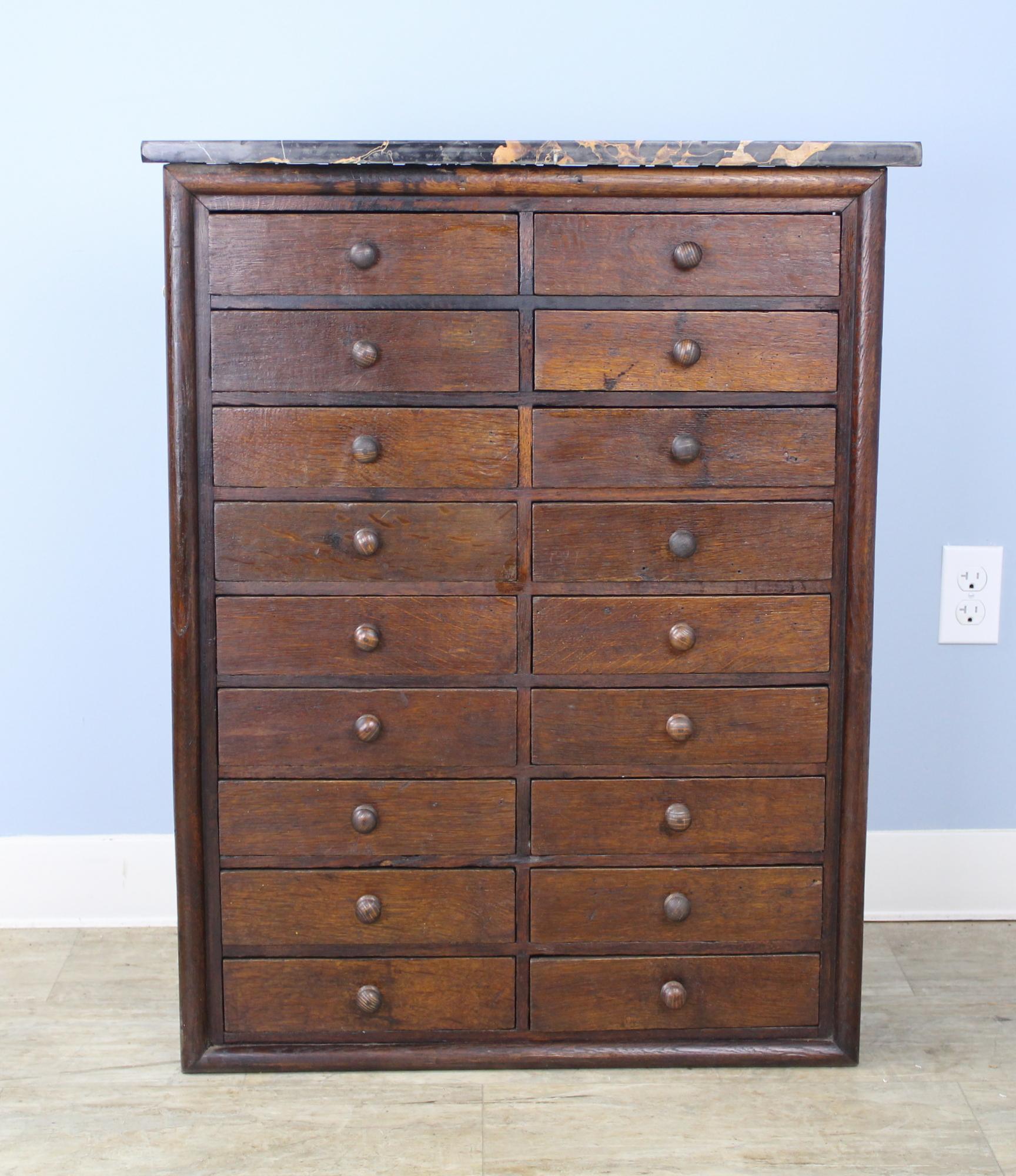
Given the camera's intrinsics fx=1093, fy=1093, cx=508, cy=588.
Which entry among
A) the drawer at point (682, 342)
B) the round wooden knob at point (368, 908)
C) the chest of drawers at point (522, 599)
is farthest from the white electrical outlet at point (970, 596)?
the round wooden knob at point (368, 908)

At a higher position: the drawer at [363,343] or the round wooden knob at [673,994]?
the drawer at [363,343]

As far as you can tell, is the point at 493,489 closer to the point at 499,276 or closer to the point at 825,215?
the point at 499,276

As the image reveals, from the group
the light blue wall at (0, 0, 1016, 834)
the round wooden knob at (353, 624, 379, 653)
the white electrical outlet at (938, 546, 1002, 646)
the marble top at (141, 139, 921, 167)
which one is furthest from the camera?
the white electrical outlet at (938, 546, 1002, 646)

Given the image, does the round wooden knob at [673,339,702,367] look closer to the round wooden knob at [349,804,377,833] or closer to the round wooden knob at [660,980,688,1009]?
the round wooden knob at [349,804,377,833]

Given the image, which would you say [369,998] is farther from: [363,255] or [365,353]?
[363,255]

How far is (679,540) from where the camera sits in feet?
5.19

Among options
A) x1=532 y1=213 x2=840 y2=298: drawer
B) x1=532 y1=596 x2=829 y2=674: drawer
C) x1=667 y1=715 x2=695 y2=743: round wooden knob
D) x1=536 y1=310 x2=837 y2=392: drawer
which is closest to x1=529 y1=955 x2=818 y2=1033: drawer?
x1=667 y1=715 x2=695 y2=743: round wooden knob

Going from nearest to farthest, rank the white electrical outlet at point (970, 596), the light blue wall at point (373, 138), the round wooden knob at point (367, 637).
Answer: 1. the round wooden knob at point (367, 637)
2. the light blue wall at point (373, 138)
3. the white electrical outlet at point (970, 596)

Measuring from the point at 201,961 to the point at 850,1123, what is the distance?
0.98m

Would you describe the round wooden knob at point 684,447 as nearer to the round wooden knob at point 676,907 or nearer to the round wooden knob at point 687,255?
the round wooden knob at point 687,255

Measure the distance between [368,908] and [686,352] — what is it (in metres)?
0.94

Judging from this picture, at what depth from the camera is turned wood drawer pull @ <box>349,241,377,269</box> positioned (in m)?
1.52

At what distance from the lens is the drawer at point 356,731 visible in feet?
5.31

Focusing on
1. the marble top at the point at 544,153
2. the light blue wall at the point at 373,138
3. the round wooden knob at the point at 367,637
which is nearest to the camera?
the marble top at the point at 544,153
